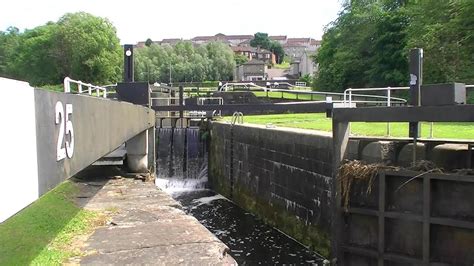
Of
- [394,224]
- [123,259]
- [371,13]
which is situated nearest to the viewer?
[123,259]

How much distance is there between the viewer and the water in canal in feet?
40.4

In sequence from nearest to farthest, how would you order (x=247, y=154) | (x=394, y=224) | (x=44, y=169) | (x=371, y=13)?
(x=44, y=169) → (x=394, y=224) → (x=247, y=154) → (x=371, y=13)

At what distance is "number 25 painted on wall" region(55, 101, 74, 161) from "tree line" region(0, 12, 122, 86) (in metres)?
73.0

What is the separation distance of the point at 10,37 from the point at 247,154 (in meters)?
105

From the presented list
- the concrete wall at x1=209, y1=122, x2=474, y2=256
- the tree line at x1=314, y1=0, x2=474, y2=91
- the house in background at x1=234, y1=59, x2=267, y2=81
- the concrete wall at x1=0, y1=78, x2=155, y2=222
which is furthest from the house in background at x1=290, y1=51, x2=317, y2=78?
the concrete wall at x1=0, y1=78, x2=155, y2=222

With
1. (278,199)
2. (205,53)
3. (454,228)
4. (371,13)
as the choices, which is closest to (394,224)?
(454,228)

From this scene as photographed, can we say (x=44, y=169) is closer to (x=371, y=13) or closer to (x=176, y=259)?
(x=176, y=259)

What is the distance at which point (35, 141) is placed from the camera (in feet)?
11.1

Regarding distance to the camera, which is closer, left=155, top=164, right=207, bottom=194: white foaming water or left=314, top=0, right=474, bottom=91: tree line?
left=155, top=164, right=207, bottom=194: white foaming water

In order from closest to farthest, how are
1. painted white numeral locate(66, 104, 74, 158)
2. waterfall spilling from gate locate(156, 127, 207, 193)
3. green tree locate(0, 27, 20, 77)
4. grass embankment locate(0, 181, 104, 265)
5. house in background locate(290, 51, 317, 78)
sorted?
painted white numeral locate(66, 104, 74, 158), grass embankment locate(0, 181, 104, 265), waterfall spilling from gate locate(156, 127, 207, 193), green tree locate(0, 27, 20, 77), house in background locate(290, 51, 317, 78)

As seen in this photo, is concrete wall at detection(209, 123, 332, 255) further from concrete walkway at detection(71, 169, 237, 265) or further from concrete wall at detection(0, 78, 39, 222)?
concrete wall at detection(0, 78, 39, 222)

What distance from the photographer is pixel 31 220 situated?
770 cm

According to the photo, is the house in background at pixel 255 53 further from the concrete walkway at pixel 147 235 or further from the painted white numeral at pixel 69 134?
the painted white numeral at pixel 69 134

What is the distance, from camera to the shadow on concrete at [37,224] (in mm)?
6070
